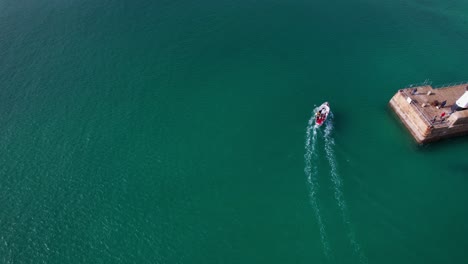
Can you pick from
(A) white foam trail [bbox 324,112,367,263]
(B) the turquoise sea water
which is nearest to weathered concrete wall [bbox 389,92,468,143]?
(B) the turquoise sea water

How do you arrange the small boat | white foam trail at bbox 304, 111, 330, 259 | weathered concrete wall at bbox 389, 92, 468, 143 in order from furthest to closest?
the small boat, weathered concrete wall at bbox 389, 92, 468, 143, white foam trail at bbox 304, 111, 330, 259

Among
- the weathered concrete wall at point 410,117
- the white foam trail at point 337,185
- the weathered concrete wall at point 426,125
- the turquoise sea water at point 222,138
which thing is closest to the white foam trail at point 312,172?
the turquoise sea water at point 222,138

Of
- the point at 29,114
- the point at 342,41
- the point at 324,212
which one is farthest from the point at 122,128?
the point at 342,41

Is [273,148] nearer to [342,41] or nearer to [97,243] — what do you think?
[97,243]

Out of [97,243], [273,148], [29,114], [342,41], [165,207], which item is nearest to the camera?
[97,243]

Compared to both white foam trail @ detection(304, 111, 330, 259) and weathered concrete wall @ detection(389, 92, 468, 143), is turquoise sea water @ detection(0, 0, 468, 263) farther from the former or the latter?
weathered concrete wall @ detection(389, 92, 468, 143)

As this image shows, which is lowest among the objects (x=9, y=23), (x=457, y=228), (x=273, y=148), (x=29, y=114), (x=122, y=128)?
(x=457, y=228)

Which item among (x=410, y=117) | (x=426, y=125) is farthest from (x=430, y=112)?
(x=426, y=125)

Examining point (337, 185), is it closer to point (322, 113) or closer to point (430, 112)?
point (322, 113)
